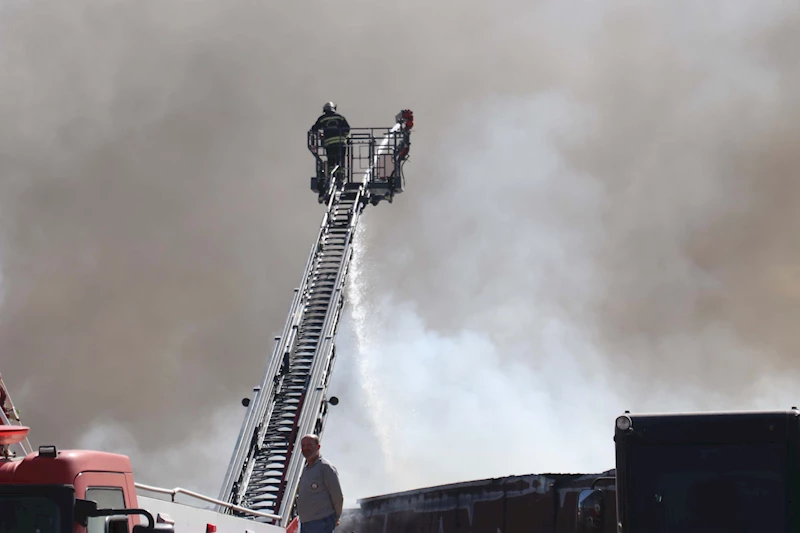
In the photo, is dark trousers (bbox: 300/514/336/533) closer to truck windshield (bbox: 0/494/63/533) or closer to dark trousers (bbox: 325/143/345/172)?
truck windshield (bbox: 0/494/63/533)

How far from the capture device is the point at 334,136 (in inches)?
1122

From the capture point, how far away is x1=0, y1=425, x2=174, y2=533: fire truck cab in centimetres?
598

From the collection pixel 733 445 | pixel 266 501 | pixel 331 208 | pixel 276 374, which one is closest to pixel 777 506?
pixel 733 445

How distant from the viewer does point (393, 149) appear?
29141 mm

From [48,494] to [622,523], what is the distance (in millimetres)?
3902

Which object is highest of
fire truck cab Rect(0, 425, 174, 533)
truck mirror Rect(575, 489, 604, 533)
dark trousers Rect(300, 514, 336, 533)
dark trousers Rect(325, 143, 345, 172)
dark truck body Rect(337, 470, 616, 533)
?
dark trousers Rect(325, 143, 345, 172)

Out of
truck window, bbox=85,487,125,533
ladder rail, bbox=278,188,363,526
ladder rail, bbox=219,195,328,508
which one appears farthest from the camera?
ladder rail, bbox=219,195,328,508

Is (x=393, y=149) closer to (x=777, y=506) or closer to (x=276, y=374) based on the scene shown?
(x=276, y=374)

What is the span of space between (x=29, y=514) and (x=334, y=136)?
22944 mm

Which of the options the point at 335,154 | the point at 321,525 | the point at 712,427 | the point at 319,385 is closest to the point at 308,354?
the point at 319,385

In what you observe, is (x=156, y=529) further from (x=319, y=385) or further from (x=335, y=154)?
(x=335, y=154)

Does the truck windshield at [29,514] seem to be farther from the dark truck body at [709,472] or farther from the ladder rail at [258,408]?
the ladder rail at [258,408]

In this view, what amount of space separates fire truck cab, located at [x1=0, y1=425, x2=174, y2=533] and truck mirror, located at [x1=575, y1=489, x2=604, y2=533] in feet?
9.48

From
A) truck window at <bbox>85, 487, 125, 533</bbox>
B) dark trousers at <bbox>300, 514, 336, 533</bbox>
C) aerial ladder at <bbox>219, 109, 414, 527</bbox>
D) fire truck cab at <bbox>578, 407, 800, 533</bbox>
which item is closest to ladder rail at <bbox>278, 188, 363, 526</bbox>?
aerial ladder at <bbox>219, 109, 414, 527</bbox>
